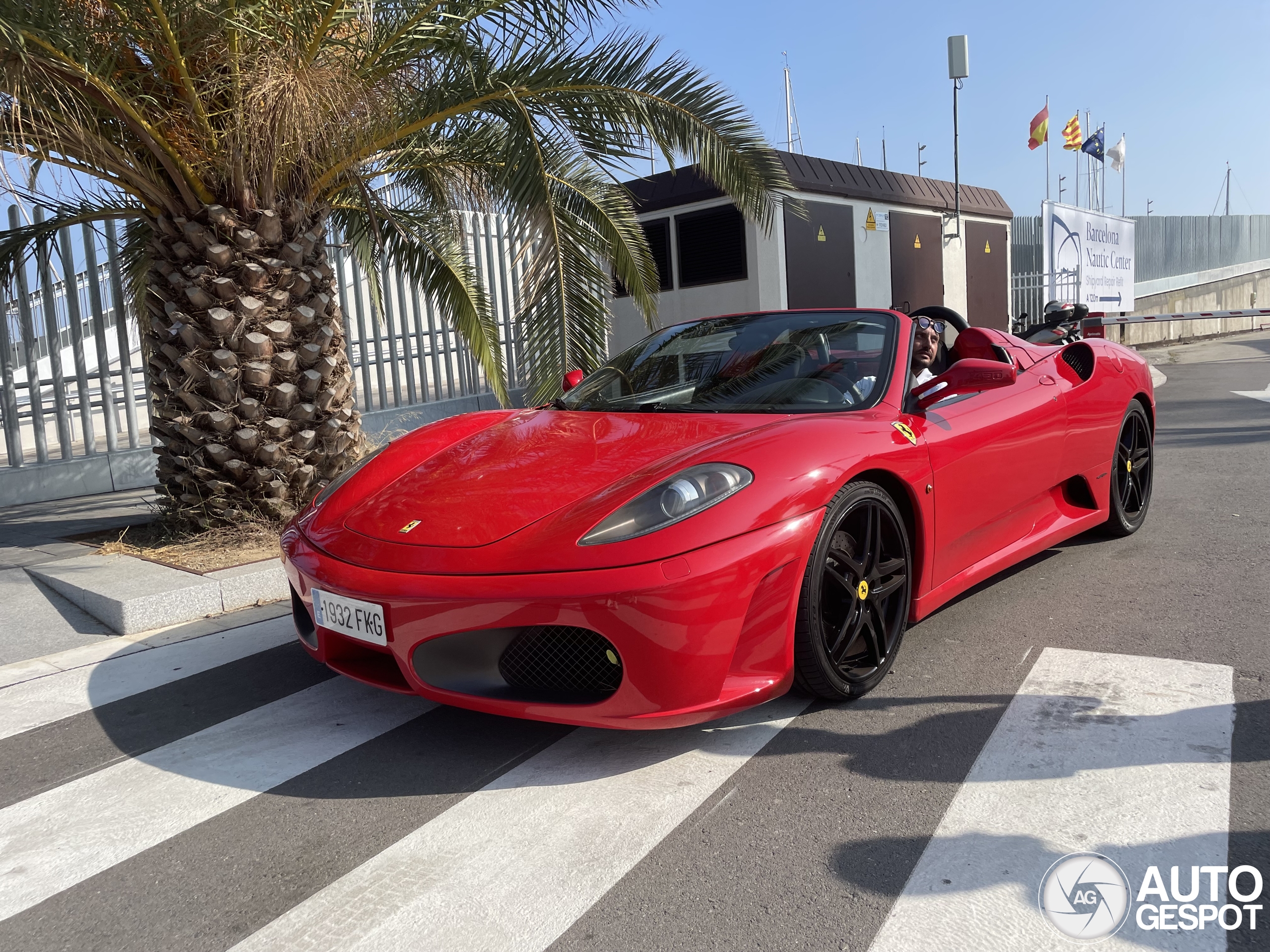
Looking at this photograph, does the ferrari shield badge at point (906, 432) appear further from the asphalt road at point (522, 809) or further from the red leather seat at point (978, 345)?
the red leather seat at point (978, 345)

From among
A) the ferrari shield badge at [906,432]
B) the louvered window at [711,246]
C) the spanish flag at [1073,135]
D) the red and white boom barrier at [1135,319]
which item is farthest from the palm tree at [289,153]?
the spanish flag at [1073,135]

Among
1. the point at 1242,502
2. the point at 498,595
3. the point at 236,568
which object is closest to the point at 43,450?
the point at 236,568

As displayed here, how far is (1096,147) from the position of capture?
3009cm

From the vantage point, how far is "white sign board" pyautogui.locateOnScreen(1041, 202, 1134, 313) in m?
19.0

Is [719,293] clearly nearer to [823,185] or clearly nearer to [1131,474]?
[823,185]

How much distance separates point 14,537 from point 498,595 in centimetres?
469

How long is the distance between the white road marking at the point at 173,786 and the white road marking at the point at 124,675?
23.1 inches

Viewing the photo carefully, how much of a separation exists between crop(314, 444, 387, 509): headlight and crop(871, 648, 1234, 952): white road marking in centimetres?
226

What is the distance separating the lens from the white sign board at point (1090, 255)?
62.2 ft

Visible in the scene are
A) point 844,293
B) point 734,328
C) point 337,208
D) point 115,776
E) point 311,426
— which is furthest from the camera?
point 844,293

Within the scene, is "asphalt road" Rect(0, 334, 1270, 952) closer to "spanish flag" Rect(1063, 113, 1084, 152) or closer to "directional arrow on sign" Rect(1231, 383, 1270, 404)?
"directional arrow on sign" Rect(1231, 383, 1270, 404)

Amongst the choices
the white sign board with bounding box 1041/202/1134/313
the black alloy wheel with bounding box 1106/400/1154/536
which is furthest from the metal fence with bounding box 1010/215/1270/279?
the black alloy wheel with bounding box 1106/400/1154/536

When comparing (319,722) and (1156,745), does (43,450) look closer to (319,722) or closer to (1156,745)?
(319,722)

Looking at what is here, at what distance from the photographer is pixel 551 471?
3.04 metres
